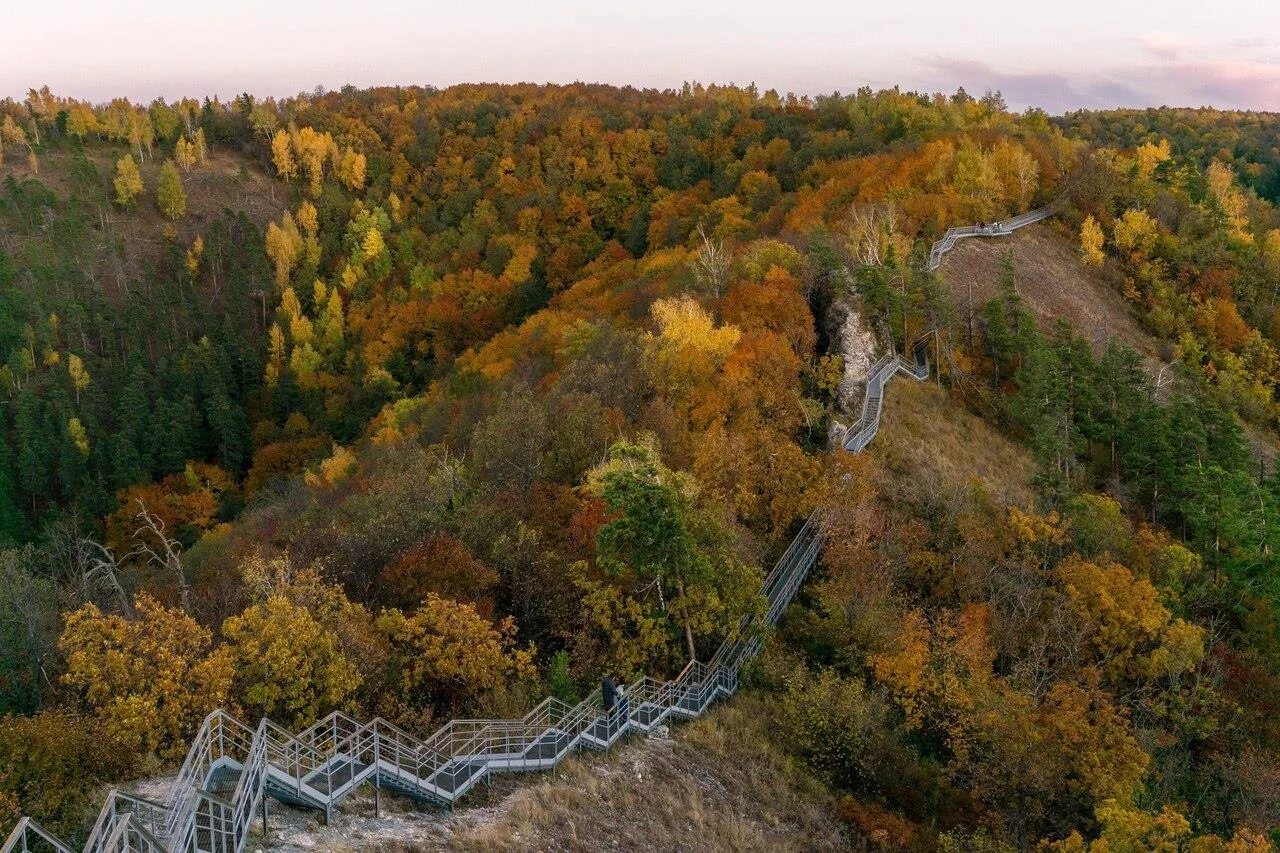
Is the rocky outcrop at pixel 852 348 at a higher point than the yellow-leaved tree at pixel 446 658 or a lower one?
higher

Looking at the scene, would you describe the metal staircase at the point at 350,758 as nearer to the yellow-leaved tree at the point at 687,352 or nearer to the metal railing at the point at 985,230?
the yellow-leaved tree at the point at 687,352

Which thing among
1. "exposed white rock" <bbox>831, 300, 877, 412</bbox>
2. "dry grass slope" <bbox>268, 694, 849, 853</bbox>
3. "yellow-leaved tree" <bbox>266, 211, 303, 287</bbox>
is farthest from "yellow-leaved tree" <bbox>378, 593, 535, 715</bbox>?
"yellow-leaved tree" <bbox>266, 211, 303, 287</bbox>

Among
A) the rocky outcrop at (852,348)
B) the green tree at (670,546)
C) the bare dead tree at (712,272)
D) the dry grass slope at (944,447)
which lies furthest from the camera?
the bare dead tree at (712,272)

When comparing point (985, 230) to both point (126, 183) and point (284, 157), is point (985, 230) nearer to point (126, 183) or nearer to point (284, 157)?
Answer: point (126, 183)

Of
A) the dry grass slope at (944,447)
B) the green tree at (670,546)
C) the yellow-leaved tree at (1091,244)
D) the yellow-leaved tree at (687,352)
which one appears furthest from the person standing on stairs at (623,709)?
the yellow-leaved tree at (1091,244)

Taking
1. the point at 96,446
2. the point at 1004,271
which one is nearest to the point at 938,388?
the point at 1004,271

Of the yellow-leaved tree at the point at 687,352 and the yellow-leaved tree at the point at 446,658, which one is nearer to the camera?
the yellow-leaved tree at the point at 446,658
